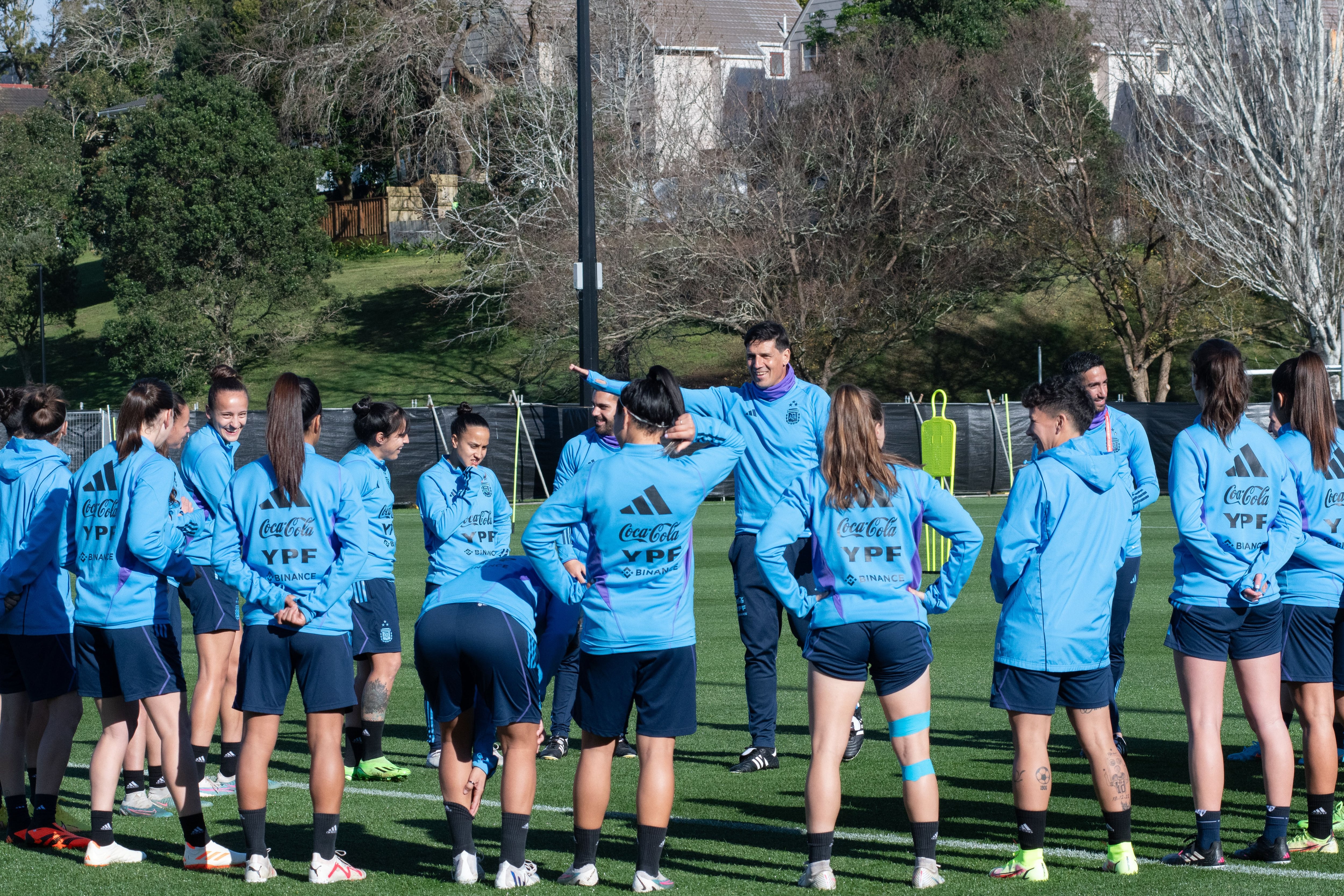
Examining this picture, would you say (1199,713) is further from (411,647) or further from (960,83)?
(960,83)

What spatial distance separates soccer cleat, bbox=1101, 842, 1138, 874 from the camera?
16.4ft

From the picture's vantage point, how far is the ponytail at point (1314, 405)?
5.46 m

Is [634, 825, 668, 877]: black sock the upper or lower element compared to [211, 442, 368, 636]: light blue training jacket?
lower

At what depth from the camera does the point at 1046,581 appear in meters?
4.91

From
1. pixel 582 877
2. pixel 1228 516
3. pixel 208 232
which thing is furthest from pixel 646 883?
pixel 208 232

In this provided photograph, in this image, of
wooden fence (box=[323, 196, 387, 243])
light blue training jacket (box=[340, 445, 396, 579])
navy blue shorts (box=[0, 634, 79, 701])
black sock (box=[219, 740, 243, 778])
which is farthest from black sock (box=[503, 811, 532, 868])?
wooden fence (box=[323, 196, 387, 243])

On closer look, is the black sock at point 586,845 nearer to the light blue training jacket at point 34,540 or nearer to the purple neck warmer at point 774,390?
the light blue training jacket at point 34,540

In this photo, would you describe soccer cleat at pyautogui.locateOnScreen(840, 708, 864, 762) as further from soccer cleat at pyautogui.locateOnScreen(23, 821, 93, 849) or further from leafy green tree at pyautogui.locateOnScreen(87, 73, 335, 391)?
leafy green tree at pyautogui.locateOnScreen(87, 73, 335, 391)

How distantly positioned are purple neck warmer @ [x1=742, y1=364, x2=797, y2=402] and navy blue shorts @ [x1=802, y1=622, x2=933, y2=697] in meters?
2.32

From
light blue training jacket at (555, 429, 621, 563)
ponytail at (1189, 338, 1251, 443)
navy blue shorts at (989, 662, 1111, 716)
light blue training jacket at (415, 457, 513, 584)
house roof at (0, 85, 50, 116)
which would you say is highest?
house roof at (0, 85, 50, 116)

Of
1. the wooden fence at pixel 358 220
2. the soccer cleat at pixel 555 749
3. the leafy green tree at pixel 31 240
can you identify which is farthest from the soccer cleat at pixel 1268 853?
→ the wooden fence at pixel 358 220

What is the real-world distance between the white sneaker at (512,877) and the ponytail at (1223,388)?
3163 millimetres

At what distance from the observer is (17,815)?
589cm

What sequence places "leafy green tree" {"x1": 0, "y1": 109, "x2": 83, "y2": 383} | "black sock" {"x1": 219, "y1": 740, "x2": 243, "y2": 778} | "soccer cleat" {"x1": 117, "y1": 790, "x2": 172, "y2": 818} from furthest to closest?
"leafy green tree" {"x1": 0, "y1": 109, "x2": 83, "y2": 383}
"black sock" {"x1": 219, "y1": 740, "x2": 243, "y2": 778}
"soccer cleat" {"x1": 117, "y1": 790, "x2": 172, "y2": 818}
